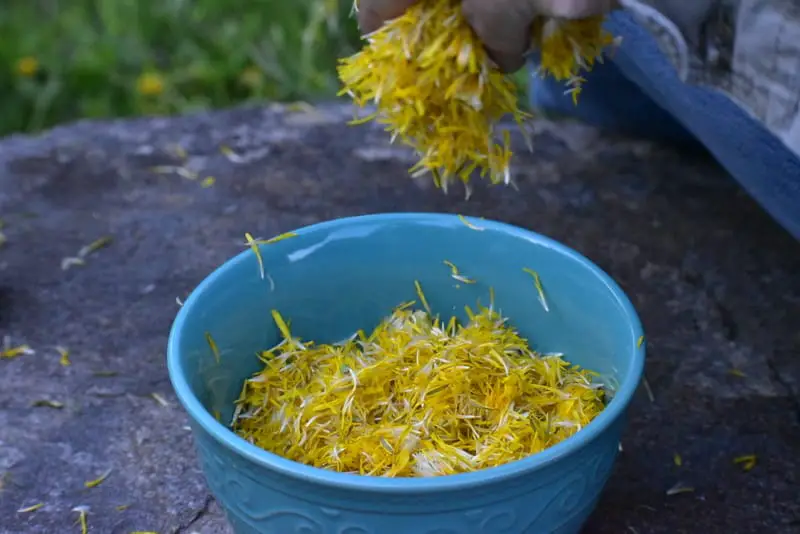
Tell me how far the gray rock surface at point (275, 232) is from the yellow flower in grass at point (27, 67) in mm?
713

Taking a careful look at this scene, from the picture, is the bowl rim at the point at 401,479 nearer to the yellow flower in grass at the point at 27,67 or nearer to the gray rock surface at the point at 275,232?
the gray rock surface at the point at 275,232

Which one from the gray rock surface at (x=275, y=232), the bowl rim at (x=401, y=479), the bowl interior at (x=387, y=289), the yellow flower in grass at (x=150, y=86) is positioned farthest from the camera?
the yellow flower in grass at (x=150, y=86)

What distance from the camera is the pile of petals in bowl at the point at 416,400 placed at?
3.63ft

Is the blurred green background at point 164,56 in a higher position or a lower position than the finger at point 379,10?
lower

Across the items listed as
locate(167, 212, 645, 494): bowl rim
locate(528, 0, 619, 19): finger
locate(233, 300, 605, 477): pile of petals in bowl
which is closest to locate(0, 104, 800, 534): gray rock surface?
locate(233, 300, 605, 477): pile of petals in bowl

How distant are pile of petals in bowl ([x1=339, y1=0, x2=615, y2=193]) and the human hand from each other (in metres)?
0.01

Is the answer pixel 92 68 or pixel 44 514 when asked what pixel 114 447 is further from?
pixel 92 68

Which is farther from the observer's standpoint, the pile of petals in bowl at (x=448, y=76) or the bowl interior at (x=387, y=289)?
the bowl interior at (x=387, y=289)

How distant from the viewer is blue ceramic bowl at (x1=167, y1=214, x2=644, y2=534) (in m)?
0.95

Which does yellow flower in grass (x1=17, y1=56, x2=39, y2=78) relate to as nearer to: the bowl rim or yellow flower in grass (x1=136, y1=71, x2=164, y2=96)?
yellow flower in grass (x1=136, y1=71, x2=164, y2=96)

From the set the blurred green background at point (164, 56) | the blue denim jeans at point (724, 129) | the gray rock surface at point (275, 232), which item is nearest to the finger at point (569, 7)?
the blue denim jeans at point (724, 129)

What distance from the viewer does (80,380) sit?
1.63 m

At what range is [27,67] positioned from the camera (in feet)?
9.70

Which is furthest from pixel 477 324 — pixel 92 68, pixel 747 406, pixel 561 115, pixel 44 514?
pixel 92 68
